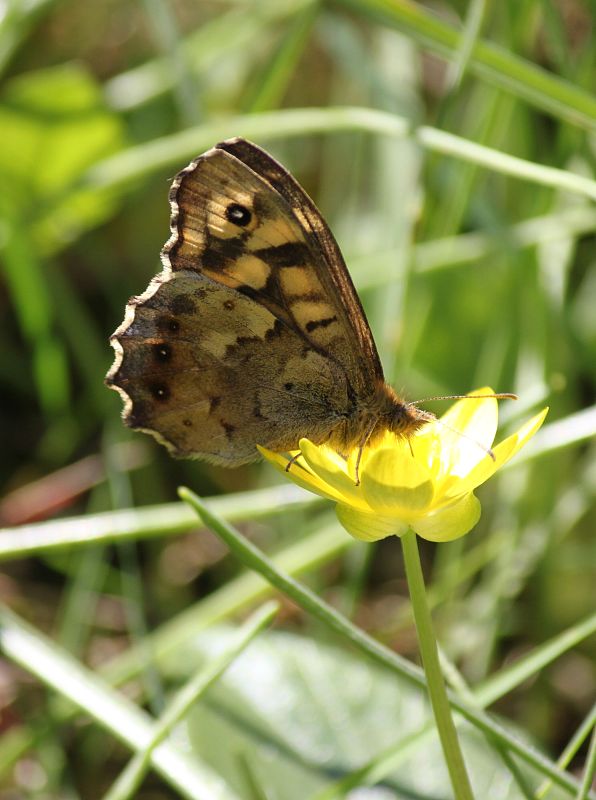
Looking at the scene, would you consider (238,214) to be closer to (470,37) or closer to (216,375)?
(216,375)

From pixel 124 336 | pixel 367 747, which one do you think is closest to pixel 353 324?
pixel 124 336

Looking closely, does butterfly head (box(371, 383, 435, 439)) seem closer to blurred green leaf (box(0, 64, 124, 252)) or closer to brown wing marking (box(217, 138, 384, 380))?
brown wing marking (box(217, 138, 384, 380))

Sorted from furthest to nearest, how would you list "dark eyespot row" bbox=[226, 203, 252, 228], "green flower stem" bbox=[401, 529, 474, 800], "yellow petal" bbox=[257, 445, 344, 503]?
"dark eyespot row" bbox=[226, 203, 252, 228] < "yellow petal" bbox=[257, 445, 344, 503] < "green flower stem" bbox=[401, 529, 474, 800]

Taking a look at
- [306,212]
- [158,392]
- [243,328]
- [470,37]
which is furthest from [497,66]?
[158,392]

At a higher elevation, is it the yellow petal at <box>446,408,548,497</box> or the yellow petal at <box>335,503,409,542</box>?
the yellow petal at <box>446,408,548,497</box>

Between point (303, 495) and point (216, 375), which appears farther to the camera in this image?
point (303, 495)

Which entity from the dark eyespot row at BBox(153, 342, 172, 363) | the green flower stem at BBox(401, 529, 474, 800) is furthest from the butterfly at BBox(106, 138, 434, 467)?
the green flower stem at BBox(401, 529, 474, 800)
